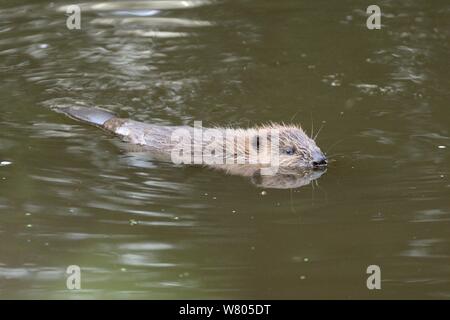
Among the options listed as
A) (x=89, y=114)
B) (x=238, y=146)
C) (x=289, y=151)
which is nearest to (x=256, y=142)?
(x=238, y=146)

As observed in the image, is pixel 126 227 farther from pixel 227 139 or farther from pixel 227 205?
pixel 227 139

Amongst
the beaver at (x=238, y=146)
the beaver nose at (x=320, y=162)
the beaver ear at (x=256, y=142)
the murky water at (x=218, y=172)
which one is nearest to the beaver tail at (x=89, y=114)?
the murky water at (x=218, y=172)

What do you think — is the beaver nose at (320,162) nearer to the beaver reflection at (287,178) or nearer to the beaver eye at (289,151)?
the beaver reflection at (287,178)

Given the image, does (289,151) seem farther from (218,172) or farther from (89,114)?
(89,114)

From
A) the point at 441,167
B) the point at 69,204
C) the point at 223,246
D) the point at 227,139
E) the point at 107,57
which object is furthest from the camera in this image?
the point at 107,57

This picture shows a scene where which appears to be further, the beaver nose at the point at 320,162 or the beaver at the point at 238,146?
the beaver at the point at 238,146

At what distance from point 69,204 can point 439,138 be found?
351 cm

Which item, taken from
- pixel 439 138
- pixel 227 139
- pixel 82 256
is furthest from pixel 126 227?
pixel 439 138

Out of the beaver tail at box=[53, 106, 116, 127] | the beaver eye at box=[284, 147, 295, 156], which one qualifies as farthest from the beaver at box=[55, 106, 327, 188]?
the beaver tail at box=[53, 106, 116, 127]

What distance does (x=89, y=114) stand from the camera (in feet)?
28.1

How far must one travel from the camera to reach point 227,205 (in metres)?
6.52

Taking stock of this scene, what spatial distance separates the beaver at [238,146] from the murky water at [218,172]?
23 cm

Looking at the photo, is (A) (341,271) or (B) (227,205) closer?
(A) (341,271)

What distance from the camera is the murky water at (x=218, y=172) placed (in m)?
5.49
